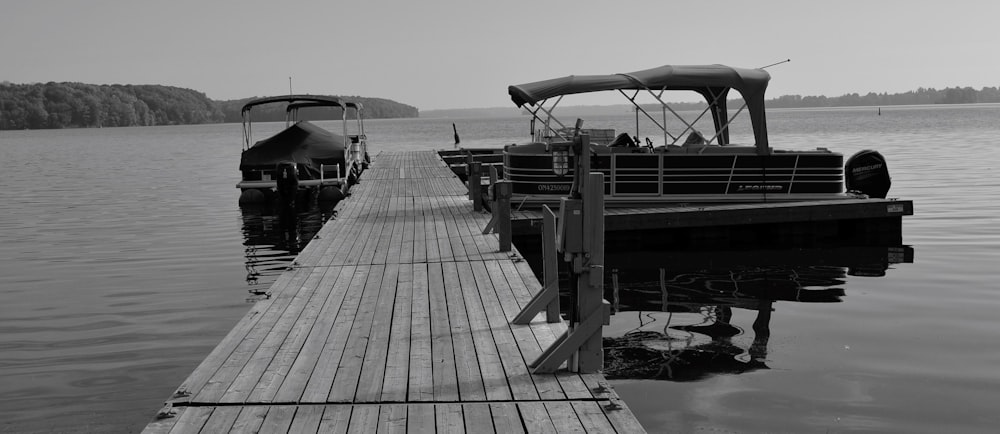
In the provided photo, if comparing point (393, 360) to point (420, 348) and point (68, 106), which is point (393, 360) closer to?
point (420, 348)

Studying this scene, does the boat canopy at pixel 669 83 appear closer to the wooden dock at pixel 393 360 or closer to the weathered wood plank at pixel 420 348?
the wooden dock at pixel 393 360

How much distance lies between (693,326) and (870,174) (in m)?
7.98

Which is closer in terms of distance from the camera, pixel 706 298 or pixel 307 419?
pixel 307 419

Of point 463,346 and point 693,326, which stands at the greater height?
point 463,346

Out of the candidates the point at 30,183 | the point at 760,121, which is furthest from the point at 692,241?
the point at 30,183

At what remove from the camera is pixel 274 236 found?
63.3ft

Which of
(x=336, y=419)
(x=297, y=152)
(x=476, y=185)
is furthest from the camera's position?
(x=297, y=152)

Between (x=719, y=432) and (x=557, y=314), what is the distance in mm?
1567

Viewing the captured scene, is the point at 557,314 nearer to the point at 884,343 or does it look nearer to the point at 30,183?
the point at 884,343

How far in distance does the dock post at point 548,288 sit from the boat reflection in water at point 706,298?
1344 mm

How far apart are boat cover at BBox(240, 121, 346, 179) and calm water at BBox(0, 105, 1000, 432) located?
152 inches

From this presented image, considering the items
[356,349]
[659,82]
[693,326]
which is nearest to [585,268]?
[356,349]

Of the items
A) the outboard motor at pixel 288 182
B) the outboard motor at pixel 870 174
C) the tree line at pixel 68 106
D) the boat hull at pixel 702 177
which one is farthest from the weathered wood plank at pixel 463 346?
the tree line at pixel 68 106

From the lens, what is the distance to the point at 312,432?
5.03m
